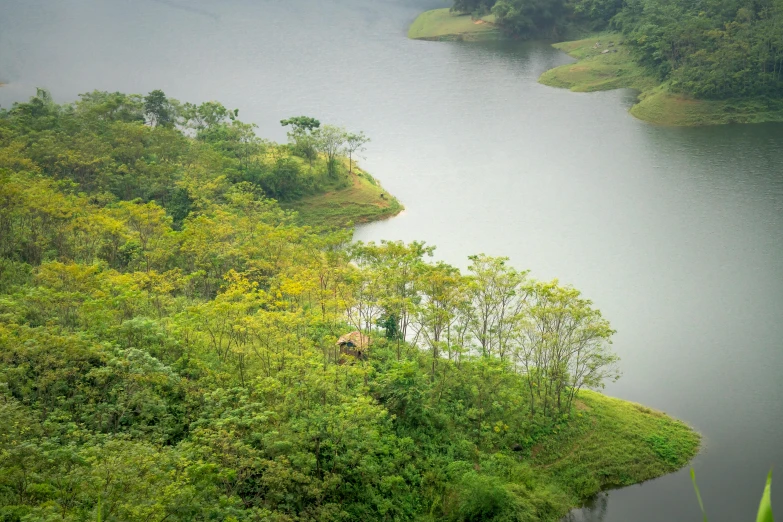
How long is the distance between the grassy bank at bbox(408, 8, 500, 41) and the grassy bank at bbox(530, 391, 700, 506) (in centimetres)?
5356

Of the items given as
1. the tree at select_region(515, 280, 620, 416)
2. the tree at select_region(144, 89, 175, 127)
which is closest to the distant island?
the tree at select_region(144, 89, 175, 127)

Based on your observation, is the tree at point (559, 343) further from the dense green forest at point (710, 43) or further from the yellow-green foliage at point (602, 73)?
the yellow-green foliage at point (602, 73)

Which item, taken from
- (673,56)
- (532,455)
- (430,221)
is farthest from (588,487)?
(673,56)

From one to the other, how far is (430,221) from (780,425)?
1756 centimetres

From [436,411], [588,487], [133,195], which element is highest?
[133,195]

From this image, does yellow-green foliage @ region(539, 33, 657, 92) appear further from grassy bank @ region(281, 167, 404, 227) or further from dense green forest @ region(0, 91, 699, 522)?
dense green forest @ region(0, 91, 699, 522)

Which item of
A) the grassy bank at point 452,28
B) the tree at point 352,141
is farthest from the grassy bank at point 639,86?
the tree at point 352,141

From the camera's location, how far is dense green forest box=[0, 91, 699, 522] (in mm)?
12109

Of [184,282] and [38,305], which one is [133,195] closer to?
[184,282]

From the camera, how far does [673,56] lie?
50.3 metres

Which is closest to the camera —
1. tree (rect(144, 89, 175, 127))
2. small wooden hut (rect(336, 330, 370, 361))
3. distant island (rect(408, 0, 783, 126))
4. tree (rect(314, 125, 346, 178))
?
small wooden hut (rect(336, 330, 370, 361))

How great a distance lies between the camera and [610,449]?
18812 millimetres

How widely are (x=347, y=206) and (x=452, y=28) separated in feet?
131

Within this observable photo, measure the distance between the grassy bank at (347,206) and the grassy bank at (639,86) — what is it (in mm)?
19424
